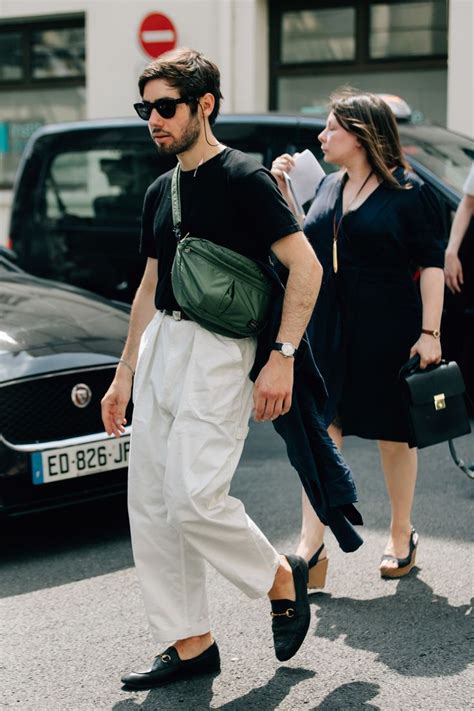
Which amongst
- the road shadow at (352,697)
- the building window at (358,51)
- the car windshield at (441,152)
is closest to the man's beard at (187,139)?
the road shadow at (352,697)

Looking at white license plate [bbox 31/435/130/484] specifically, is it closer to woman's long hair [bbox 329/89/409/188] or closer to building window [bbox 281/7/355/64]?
woman's long hair [bbox 329/89/409/188]

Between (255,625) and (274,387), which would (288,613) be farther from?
(274,387)

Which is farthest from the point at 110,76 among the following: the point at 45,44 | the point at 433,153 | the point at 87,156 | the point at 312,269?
the point at 312,269

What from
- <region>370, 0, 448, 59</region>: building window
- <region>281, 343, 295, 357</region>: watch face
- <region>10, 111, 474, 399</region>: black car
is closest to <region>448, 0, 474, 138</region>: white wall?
<region>370, 0, 448, 59</region>: building window

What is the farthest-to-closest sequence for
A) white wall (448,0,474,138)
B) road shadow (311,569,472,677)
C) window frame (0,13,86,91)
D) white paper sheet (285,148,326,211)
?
1. window frame (0,13,86,91)
2. white wall (448,0,474,138)
3. white paper sheet (285,148,326,211)
4. road shadow (311,569,472,677)

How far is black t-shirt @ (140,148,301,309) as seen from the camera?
137 inches

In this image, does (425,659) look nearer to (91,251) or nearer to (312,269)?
(312,269)

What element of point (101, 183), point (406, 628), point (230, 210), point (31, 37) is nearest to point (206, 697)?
point (406, 628)

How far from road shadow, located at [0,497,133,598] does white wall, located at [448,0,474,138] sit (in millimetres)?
7182

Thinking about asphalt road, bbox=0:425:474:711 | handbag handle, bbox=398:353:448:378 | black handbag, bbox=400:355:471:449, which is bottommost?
asphalt road, bbox=0:425:474:711

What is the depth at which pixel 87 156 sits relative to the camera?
8.81 meters

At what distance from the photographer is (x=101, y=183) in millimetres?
8656

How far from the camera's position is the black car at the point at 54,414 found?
491cm

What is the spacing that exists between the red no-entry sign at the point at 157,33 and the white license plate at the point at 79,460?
880 centimetres
